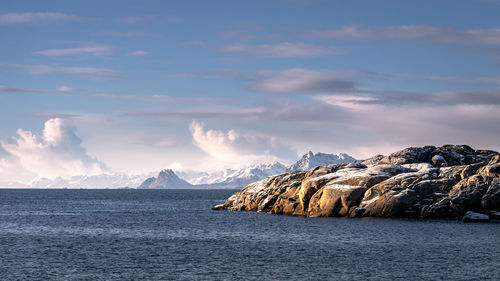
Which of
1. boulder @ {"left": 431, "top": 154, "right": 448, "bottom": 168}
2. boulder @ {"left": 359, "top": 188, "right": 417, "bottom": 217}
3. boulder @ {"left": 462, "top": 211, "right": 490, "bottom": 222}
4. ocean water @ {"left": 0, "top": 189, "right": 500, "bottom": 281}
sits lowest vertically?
ocean water @ {"left": 0, "top": 189, "right": 500, "bottom": 281}

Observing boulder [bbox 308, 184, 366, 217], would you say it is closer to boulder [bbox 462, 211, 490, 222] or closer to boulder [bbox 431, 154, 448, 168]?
boulder [bbox 462, 211, 490, 222]

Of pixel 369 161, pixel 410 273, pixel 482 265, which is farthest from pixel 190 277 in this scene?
pixel 369 161

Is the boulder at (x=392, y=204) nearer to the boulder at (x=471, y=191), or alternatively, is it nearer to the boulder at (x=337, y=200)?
the boulder at (x=337, y=200)

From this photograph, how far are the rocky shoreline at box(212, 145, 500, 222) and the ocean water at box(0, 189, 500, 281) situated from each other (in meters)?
5.47

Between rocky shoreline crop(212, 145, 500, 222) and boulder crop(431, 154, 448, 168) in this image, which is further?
boulder crop(431, 154, 448, 168)

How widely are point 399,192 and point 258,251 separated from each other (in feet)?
135

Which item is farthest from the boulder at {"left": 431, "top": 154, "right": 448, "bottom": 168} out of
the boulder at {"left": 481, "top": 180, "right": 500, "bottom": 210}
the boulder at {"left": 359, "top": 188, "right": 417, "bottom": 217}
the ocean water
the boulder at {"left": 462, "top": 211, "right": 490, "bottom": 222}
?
the ocean water

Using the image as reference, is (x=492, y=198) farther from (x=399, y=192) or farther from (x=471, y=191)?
(x=399, y=192)

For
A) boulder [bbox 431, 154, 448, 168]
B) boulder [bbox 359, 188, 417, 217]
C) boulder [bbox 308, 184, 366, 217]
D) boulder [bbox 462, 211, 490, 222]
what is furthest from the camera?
boulder [bbox 431, 154, 448, 168]

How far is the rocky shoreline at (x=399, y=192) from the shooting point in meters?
84.9

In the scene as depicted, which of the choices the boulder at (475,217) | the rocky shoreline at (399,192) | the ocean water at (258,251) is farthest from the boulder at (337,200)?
the boulder at (475,217)

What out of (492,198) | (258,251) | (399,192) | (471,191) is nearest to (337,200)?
(399,192)

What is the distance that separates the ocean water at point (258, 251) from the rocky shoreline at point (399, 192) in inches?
215

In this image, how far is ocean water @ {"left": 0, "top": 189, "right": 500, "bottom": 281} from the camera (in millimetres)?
41906
